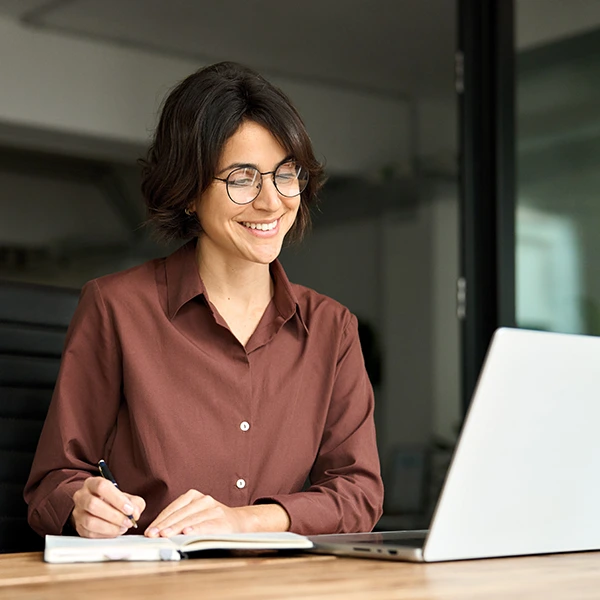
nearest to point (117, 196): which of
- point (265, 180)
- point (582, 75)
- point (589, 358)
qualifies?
point (582, 75)

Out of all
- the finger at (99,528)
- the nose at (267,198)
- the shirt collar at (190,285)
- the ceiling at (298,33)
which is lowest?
the finger at (99,528)

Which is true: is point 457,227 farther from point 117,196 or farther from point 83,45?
point 83,45

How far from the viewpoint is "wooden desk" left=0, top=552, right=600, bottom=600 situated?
35.5 inches

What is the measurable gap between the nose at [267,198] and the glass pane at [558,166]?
2.18 meters

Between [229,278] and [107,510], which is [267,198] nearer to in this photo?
[229,278]

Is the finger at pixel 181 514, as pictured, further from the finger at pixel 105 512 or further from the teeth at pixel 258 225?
the teeth at pixel 258 225

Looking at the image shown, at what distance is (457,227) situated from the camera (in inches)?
175

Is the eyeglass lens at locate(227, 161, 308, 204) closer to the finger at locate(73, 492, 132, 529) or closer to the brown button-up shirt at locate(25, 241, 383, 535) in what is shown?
the brown button-up shirt at locate(25, 241, 383, 535)

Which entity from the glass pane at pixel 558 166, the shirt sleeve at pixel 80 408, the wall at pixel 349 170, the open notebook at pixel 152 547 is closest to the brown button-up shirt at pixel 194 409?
the shirt sleeve at pixel 80 408

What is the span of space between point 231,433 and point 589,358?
0.69 metres

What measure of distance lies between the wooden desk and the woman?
0.42 metres

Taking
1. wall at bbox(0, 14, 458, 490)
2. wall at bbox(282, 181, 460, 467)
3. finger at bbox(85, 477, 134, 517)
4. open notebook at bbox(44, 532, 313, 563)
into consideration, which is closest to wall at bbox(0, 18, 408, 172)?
wall at bbox(0, 14, 458, 490)

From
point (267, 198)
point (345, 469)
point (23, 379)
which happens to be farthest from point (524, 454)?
point (23, 379)

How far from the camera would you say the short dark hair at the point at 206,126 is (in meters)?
1.68
